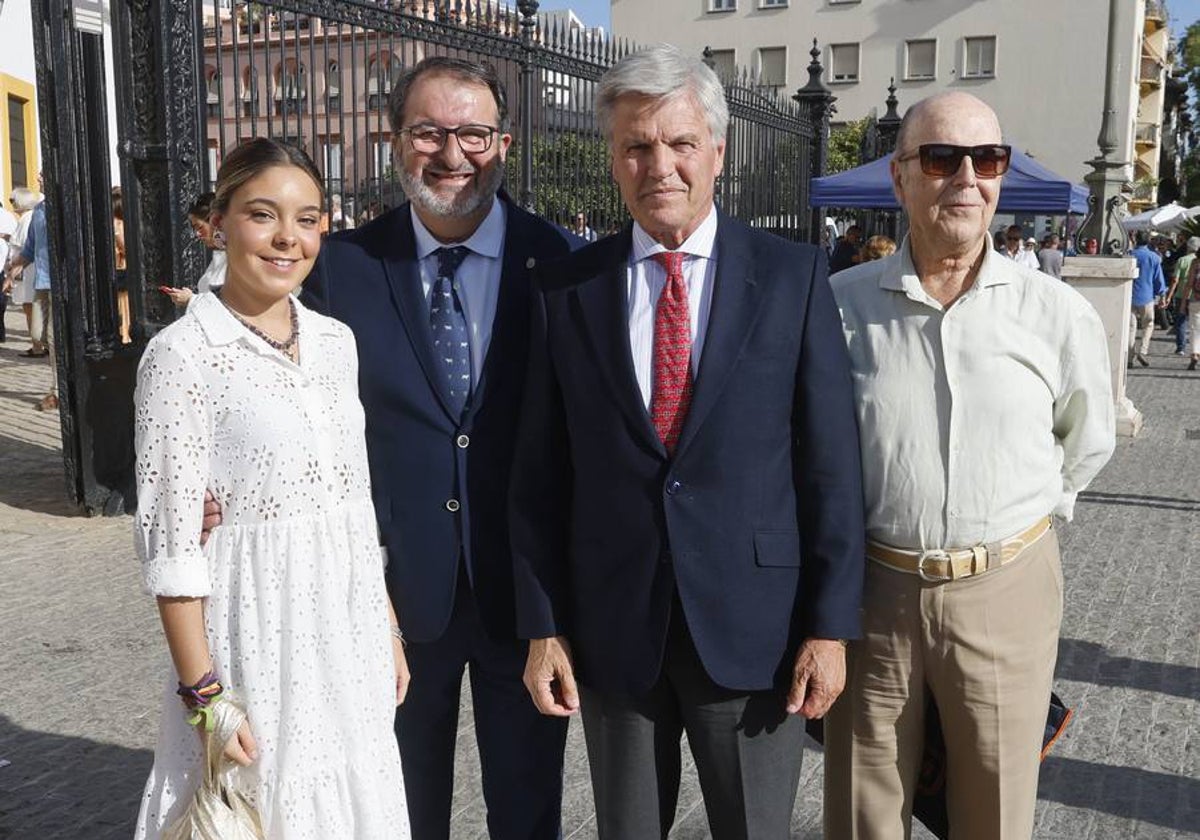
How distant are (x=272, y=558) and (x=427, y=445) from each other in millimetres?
521

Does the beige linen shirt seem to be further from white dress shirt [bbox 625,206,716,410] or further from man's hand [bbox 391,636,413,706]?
man's hand [bbox 391,636,413,706]

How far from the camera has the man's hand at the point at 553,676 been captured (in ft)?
8.47

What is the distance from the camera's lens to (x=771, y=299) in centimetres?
245

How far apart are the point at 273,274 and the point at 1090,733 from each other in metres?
3.57

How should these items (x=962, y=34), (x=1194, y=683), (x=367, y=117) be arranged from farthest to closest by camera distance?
1. (x=962, y=34)
2. (x=367, y=117)
3. (x=1194, y=683)

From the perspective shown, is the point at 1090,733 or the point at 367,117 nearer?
the point at 1090,733

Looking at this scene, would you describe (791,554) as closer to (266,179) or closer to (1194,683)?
(266,179)

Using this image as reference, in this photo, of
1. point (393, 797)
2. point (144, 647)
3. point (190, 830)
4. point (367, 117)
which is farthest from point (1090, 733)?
point (367, 117)

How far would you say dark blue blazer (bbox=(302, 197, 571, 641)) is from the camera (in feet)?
9.01

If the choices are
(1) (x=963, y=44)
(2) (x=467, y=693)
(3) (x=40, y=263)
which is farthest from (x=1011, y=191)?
(1) (x=963, y=44)

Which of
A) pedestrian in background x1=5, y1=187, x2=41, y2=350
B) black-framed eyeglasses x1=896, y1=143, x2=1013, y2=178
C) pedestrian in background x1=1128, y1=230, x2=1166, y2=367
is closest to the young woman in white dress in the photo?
black-framed eyeglasses x1=896, y1=143, x2=1013, y2=178

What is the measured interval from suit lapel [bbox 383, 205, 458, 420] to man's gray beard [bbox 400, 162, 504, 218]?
0.38ft

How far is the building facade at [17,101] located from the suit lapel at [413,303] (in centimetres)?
1650

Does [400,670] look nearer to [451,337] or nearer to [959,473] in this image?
[451,337]
